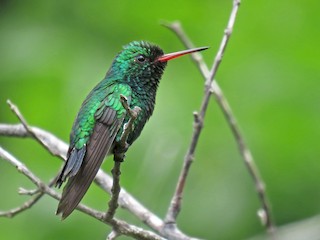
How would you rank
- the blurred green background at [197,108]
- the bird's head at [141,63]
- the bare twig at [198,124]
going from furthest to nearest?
the blurred green background at [197,108], the bird's head at [141,63], the bare twig at [198,124]

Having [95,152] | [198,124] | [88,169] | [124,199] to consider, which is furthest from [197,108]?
[88,169]

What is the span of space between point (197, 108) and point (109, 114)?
118 centimetres

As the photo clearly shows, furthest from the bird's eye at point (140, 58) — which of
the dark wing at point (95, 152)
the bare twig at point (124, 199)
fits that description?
the bare twig at point (124, 199)

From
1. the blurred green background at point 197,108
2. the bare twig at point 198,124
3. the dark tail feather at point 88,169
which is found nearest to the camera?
the dark tail feather at point 88,169

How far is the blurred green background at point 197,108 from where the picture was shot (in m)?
5.65

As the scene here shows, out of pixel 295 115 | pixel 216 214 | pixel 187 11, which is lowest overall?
pixel 216 214

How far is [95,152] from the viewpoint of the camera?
14.9 feet

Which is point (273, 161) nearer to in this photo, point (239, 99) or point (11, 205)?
point (239, 99)

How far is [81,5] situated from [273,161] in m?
2.73

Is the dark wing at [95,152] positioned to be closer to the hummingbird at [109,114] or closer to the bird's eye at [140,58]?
the hummingbird at [109,114]

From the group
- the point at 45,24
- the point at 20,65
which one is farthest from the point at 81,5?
the point at 20,65

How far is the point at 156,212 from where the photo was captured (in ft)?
18.7

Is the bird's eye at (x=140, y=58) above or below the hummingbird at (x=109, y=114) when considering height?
above

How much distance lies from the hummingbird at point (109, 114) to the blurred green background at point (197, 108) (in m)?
0.52
